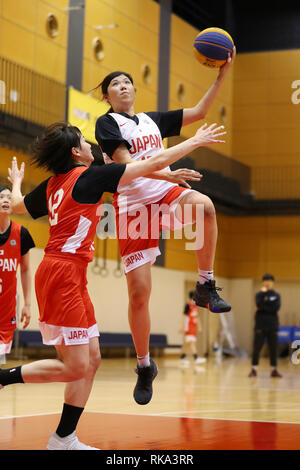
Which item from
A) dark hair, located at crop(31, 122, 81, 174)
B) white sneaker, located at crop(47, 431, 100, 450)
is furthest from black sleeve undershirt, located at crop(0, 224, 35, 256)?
white sneaker, located at crop(47, 431, 100, 450)

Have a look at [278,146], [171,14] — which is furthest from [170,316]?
[171,14]

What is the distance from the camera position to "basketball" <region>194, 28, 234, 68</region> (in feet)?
17.2

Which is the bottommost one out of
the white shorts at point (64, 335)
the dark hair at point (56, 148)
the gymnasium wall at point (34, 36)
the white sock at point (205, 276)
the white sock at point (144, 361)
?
the white sock at point (144, 361)

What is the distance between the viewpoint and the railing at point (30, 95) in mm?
15578

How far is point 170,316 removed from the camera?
21969 mm

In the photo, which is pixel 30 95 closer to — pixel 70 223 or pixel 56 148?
pixel 56 148

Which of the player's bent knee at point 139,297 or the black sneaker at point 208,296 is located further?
the player's bent knee at point 139,297

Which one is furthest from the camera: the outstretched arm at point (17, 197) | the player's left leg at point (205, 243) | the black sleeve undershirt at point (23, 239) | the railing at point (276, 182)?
the railing at point (276, 182)

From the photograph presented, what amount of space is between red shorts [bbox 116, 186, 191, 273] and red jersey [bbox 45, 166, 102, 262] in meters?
0.81

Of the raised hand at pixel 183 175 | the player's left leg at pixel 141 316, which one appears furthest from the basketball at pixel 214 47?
the player's left leg at pixel 141 316

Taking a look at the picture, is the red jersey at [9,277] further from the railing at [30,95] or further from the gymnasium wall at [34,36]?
the gymnasium wall at [34,36]

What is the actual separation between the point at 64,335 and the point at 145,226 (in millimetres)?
1333

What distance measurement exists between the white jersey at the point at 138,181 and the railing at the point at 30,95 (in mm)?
10526

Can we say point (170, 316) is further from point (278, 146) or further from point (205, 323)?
point (278, 146)
